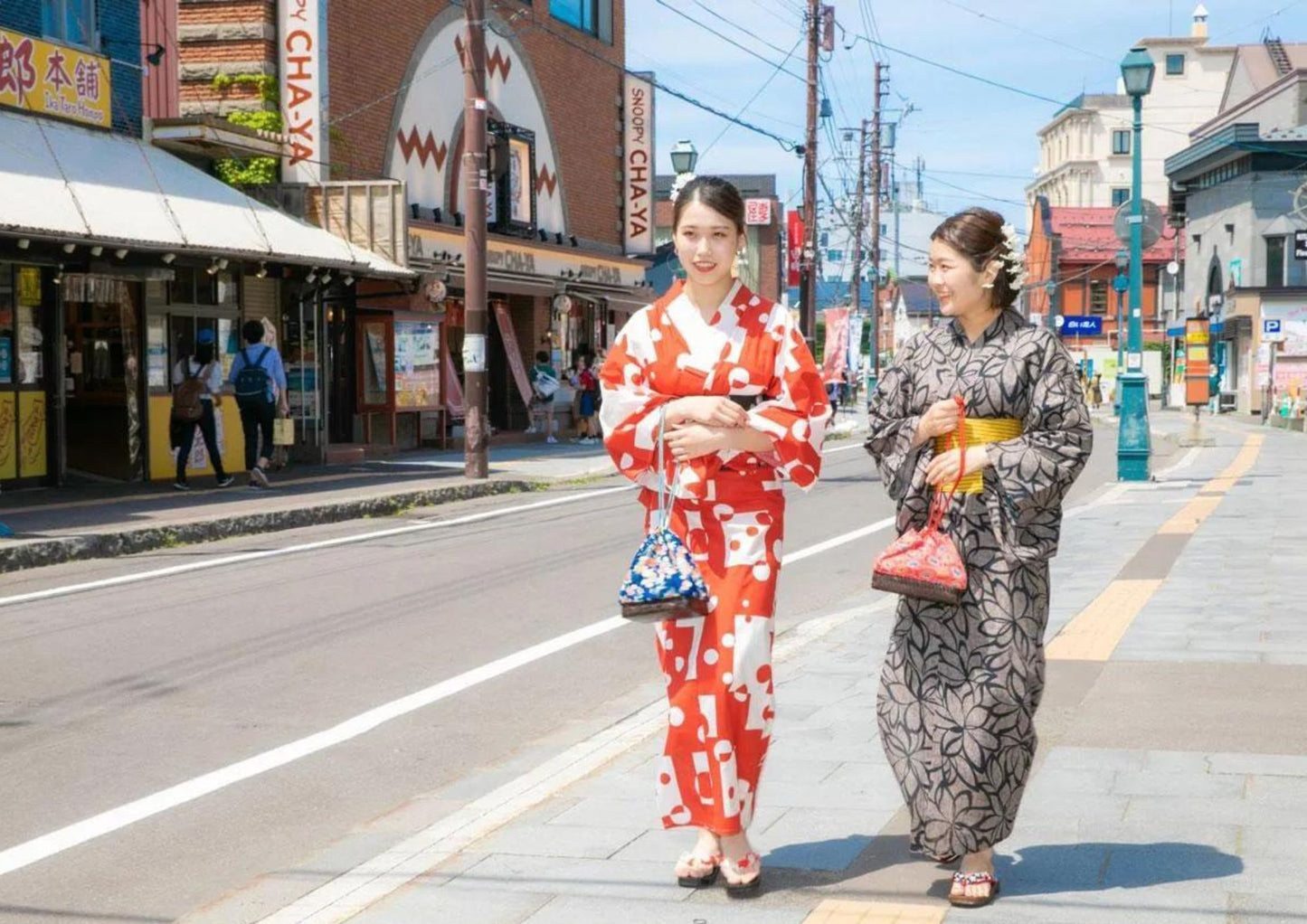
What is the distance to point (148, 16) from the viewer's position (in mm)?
19641

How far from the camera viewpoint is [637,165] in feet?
123

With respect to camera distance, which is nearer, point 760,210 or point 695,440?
point 695,440

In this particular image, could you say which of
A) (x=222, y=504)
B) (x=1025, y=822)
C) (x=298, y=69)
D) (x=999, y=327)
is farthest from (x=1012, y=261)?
(x=298, y=69)

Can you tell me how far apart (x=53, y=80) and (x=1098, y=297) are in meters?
78.6

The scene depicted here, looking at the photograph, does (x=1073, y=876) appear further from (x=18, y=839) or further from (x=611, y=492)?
(x=611, y=492)

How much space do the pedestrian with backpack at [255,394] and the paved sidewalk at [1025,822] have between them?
436 inches

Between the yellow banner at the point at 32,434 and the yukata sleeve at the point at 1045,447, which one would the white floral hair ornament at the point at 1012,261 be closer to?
the yukata sleeve at the point at 1045,447

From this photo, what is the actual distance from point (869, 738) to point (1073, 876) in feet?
5.94

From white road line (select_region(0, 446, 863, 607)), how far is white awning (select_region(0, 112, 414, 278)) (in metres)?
4.00

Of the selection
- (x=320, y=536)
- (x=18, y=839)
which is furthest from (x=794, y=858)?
(x=320, y=536)

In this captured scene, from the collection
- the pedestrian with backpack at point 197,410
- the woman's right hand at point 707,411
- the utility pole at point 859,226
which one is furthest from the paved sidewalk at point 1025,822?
the utility pole at point 859,226

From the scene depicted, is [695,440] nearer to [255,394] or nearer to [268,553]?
[268,553]

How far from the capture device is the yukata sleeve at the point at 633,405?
4.47m

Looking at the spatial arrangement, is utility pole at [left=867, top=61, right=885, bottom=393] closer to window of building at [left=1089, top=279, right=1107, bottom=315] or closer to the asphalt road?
window of building at [left=1089, top=279, right=1107, bottom=315]
